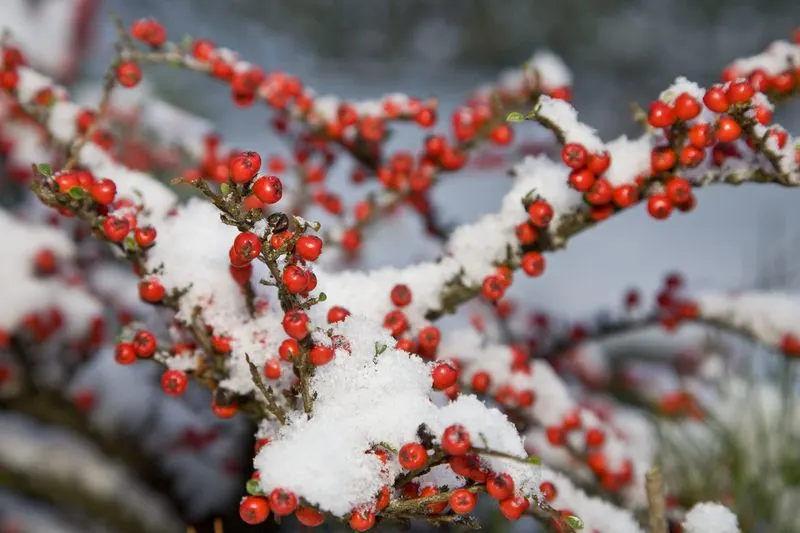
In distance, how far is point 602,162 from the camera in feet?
2.38

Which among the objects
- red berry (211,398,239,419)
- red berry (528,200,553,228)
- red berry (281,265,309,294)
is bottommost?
red berry (211,398,239,419)

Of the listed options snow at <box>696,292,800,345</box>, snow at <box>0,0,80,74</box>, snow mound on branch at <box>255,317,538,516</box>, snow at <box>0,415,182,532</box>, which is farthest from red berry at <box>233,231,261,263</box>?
snow at <box>0,0,80,74</box>

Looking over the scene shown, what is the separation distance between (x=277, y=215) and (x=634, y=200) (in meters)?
0.38

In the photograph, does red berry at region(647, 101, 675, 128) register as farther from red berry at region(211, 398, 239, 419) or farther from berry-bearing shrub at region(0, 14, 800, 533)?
red berry at region(211, 398, 239, 419)

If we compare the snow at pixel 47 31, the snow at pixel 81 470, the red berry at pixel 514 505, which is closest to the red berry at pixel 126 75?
the red berry at pixel 514 505

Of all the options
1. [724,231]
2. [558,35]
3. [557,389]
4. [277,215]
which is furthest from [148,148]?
[724,231]

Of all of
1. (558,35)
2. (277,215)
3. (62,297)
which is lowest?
(277,215)

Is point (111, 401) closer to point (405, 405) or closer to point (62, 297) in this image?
point (62, 297)

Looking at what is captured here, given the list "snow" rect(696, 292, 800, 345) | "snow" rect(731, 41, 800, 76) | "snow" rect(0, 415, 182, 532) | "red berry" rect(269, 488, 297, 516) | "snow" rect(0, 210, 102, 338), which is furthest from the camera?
"snow" rect(0, 415, 182, 532)

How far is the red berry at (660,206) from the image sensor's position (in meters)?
0.73

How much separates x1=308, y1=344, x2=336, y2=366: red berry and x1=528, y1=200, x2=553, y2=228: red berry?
277 mm

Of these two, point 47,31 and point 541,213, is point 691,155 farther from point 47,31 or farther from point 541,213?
point 47,31

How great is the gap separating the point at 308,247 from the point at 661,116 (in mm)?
371

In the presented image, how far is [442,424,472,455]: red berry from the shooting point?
52cm
